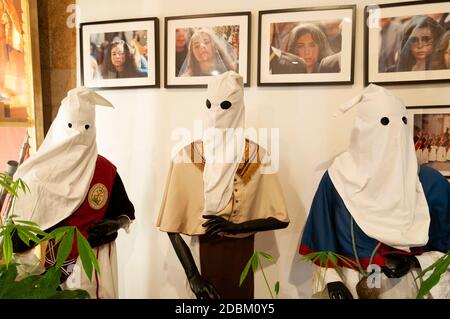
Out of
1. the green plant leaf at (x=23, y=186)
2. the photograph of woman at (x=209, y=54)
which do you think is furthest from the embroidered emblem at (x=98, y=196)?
the photograph of woman at (x=209, y=54)

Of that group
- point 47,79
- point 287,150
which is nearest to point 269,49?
point 287,150

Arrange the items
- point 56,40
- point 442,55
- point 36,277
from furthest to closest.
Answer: point 56,40 < point 442,55 < point 36,277

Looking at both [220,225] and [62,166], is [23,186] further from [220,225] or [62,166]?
[220,225]

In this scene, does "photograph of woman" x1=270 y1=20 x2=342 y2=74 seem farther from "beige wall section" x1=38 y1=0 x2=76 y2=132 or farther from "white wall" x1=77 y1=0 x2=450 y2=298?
"beige wall section" x1=38 y1=0 x2=76 y2=132

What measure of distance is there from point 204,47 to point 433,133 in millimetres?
649

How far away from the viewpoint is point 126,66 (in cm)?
95

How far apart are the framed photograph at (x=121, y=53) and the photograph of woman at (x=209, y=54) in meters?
0.09

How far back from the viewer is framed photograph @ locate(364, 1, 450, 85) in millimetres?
859

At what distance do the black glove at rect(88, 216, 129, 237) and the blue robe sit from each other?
0.53 m

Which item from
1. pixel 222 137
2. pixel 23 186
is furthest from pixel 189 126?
pixel 23 186

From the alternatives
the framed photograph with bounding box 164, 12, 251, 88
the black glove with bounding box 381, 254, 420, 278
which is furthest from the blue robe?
the framed photograph with bounding box 164, 12, 251, 88

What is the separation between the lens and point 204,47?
933 mm

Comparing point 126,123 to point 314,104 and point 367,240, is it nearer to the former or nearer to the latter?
point 314,104

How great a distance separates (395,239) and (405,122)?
298mm
